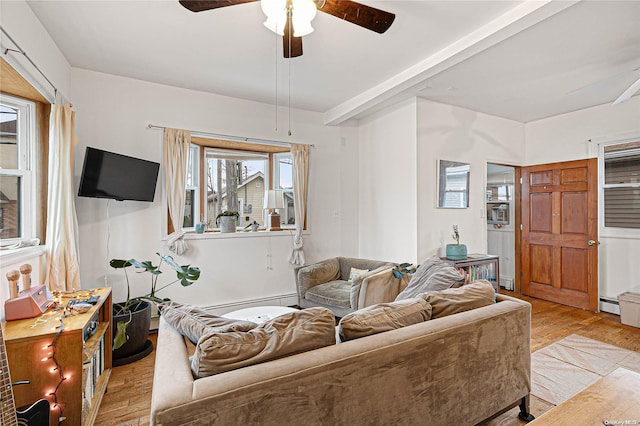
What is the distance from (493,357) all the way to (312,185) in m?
3.15

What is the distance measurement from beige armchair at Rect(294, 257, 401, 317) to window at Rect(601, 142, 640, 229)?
2948 mm

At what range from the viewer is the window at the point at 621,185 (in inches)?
151

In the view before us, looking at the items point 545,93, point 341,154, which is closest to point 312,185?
point 341,154

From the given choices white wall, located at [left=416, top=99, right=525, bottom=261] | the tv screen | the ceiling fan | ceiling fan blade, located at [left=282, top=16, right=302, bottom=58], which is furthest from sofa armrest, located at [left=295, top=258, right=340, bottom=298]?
the ceiling fan

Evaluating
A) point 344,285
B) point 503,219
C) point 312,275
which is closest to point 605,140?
point 503,219

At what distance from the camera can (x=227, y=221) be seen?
398cm

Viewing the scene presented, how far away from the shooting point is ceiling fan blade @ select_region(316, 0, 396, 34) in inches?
67.0

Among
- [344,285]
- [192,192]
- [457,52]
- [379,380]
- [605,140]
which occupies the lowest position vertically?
[344,285]

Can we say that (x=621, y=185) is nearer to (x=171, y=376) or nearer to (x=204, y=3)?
(x=204, y=3)

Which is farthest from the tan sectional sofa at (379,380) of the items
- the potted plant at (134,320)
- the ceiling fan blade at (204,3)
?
the ceiling fan blade at (204,3)

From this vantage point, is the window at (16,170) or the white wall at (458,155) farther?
the white wall at (458,155)

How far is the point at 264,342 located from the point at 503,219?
521 cm

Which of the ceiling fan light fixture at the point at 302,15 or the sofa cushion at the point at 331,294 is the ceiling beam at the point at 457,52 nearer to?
the ceiling fan light fixture at the point at 302,15

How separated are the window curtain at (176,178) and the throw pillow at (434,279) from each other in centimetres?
250
